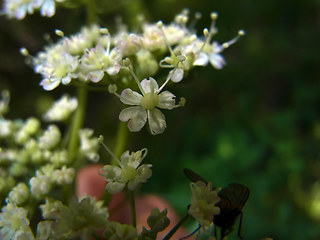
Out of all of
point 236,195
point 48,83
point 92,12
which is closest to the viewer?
point 236,195

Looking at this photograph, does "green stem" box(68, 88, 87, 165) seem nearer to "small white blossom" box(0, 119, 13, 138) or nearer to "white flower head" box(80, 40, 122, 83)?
"small white blossom" box(0, 119, 13, 138)

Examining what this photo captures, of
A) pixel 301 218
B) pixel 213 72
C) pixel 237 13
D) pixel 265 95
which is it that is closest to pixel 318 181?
pixel 301 218

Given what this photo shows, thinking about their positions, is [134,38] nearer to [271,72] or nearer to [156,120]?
[156,120]

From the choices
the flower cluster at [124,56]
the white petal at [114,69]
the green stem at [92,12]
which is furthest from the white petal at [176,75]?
the green stem at [92,12]

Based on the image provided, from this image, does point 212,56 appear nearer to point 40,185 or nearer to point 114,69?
point 114,69

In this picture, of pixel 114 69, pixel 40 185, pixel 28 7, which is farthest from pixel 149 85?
pixel 28 7

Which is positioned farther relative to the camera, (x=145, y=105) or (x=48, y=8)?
(x=48, y=8)

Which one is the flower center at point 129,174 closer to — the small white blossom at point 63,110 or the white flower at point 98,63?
the white flower at point 98,63
